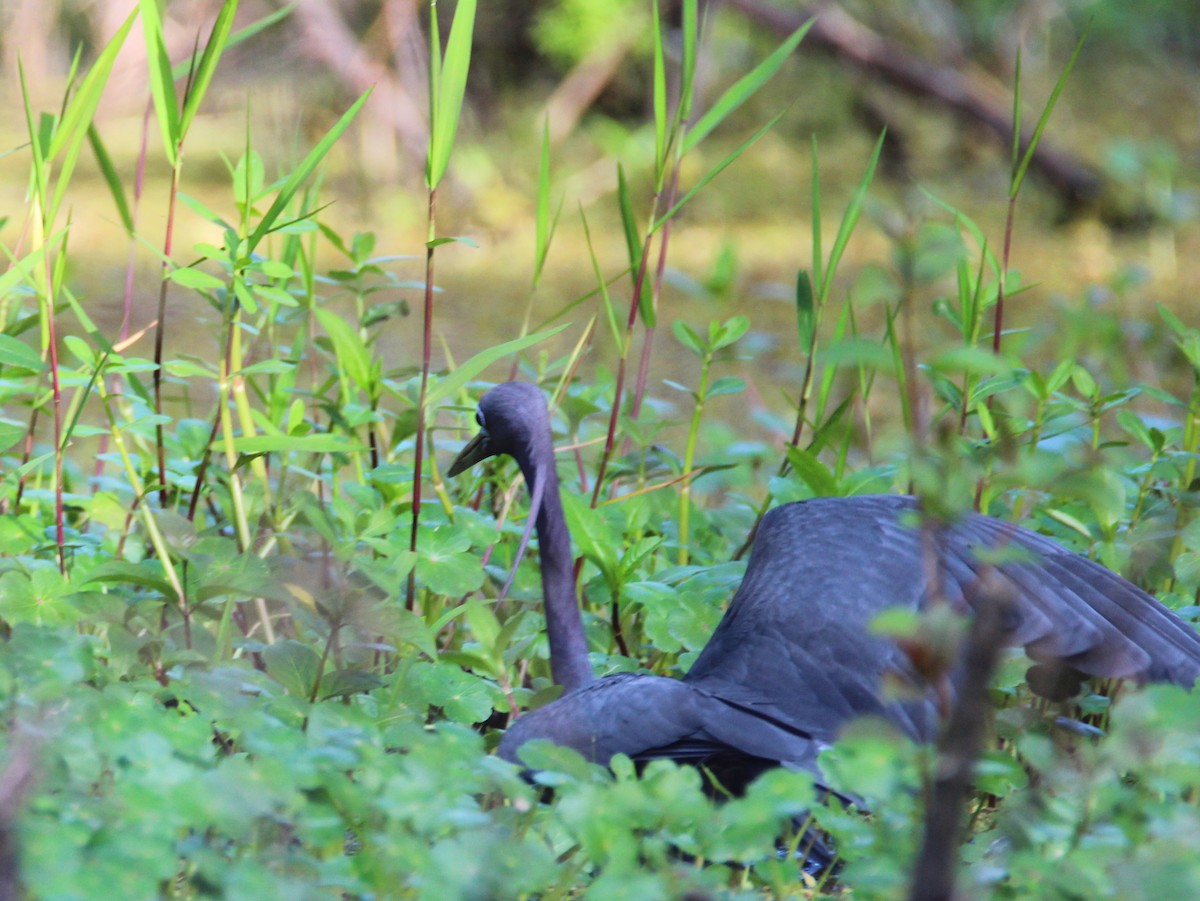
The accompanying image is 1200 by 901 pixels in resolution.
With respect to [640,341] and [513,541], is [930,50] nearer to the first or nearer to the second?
[640,341]

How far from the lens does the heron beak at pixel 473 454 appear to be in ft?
6.95

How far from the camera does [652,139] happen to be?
5543 mm

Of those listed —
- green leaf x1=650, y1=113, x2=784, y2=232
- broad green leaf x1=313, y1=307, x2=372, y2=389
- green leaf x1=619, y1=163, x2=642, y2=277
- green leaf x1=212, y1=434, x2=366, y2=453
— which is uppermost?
green leaf x1=650, y1=113, x2=784, y2=232

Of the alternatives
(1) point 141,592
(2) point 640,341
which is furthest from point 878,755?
(2) point 640,341

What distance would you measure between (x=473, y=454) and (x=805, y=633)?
2.00 ft

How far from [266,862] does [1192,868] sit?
774 mm

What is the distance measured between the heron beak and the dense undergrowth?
2.6 inches

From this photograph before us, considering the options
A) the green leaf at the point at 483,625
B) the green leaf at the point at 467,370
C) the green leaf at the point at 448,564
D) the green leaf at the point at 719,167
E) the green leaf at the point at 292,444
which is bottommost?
the green leaf at the point at 448,564

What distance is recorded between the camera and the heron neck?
1.93m

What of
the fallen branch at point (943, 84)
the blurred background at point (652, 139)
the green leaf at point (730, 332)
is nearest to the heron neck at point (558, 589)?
the green leaf at point (730, 332)

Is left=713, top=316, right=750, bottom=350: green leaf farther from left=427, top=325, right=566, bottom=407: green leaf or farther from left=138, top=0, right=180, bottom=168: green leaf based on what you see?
left=138, top=0, right=180, bottom=168: green leaf

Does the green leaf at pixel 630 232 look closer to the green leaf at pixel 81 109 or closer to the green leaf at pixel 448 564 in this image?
the green leaf at pixel 448 564

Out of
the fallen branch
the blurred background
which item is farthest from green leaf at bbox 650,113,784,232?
the fallen branch

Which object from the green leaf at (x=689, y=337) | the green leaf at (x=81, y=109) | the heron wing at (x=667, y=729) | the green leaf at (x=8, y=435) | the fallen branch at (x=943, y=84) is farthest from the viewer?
the fallen branch at (x=943, y=84)
